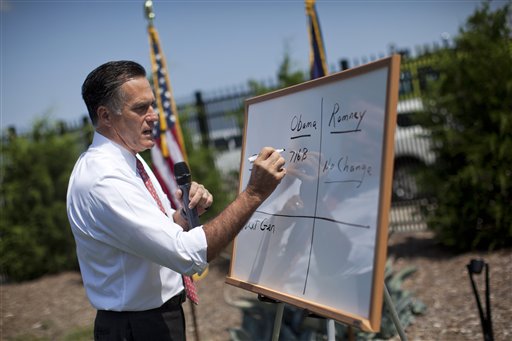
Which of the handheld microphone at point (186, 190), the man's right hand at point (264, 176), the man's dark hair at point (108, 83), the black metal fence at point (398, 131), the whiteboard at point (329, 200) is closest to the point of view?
the whiteboard at point (329, 200)

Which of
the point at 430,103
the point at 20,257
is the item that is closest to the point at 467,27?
the point at 430,103

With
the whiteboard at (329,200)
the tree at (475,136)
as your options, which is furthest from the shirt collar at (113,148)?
the tree at (475,136)

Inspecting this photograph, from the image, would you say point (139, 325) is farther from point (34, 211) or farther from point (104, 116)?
point (34, 211)

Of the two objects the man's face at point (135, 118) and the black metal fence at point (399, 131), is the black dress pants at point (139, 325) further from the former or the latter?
the black metal fence at point (399, 131)

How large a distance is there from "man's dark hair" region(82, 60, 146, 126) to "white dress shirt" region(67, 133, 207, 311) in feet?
0.53

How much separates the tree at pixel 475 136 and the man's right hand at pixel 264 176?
443cm

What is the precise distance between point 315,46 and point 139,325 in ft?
13.5

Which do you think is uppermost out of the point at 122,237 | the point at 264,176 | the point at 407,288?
the point at 264,176

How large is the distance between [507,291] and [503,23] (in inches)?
119

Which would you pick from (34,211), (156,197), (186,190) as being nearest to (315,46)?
(186,190)

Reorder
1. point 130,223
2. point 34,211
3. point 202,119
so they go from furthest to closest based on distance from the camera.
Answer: point 202,119, point 34,211, point 130,223

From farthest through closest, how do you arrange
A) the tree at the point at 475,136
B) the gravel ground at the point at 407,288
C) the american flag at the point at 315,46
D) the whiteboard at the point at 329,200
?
1. the tree at the point at 475,136
2. the american flag at the point at 315,46
3. the gravel ground at the point at 407,288
4. the whiteboard at the point at 329,200

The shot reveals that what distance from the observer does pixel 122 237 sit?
2172 millimetres

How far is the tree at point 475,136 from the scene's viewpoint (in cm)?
607
